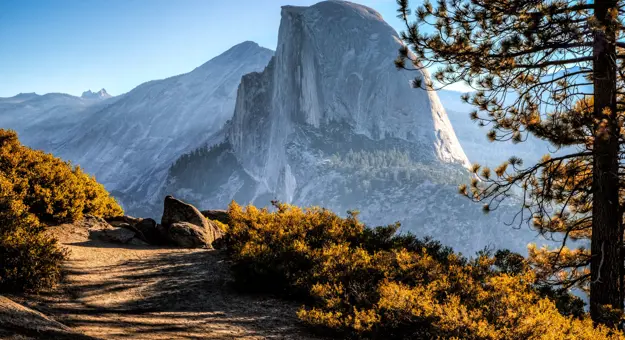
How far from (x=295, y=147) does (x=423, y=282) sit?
611 feet

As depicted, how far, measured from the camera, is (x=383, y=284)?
6023 millimetres

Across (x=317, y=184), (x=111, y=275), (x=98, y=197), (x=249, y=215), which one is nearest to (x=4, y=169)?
(x=98, y=197)

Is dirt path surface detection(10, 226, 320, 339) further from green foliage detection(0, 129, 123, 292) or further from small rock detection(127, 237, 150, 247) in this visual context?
small rock detection(127, 237, 150, 247)

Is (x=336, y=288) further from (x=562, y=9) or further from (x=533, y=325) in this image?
(x=562, y=9)

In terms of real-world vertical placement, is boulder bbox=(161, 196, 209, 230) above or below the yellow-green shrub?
below

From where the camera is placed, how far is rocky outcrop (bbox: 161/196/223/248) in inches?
460

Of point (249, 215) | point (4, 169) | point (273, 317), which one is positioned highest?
point (4, 169)

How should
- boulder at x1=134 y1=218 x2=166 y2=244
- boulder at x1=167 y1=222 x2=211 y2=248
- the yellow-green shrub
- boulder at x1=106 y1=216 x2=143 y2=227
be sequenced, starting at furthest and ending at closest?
boulder at x1=106 y1=216 x2=143 y2=227 < boulder at x1=134 y1=218 x2=166 y2=244 < boulder at x1=167 y1=222 x2=211 y2=248 < the yellow-green shrub

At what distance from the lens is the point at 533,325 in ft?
16.3

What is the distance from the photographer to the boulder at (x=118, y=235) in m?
11.1

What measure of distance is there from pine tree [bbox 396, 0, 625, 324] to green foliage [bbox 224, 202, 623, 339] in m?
1.59

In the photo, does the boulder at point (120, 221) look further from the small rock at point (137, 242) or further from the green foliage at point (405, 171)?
the green foliage at point (405, 171)

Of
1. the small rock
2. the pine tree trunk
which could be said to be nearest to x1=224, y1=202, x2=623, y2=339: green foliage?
the pine tree trunk

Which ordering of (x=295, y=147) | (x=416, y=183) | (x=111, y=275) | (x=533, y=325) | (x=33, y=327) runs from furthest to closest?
1. (x=295, y=147)
2. (x=416, y=183)
3. (x=111, y=275)
4. (x=533, y=325)
5. (x=33, y=327)
